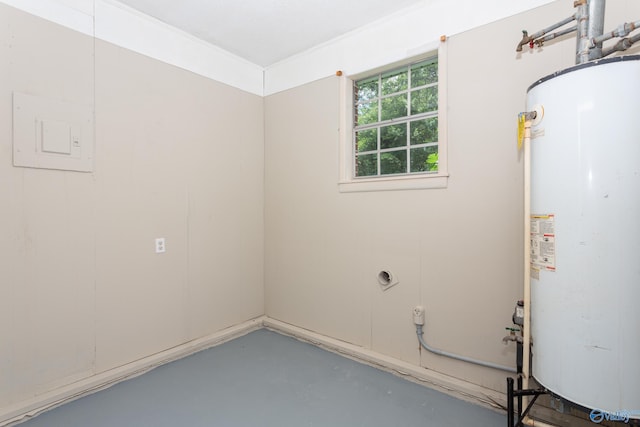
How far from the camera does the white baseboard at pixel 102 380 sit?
1.82 metres

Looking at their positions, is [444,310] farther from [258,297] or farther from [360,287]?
[258,297]

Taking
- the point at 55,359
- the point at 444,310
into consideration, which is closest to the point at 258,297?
the point at 55,359

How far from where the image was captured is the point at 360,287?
2.61m

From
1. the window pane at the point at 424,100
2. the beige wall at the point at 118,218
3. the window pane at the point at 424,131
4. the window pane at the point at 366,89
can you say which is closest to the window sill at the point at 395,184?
the window pane at the point at 424,131

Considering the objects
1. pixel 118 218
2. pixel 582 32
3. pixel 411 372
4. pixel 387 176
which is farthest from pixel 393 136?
pixel 118 218

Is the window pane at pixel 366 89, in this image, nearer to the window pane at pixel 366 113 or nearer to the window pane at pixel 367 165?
the window pane at pixel 366 113

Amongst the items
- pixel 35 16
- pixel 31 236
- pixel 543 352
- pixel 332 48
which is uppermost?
pixel 332 48

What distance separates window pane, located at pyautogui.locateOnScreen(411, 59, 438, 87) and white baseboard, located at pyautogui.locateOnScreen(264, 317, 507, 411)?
2066mm

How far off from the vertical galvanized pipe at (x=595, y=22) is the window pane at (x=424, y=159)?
3.24 feet

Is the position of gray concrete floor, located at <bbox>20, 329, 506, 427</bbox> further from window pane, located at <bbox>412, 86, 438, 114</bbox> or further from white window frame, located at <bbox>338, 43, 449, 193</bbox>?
window pane, located at <bbox>412, 86, 438, 114</bbox>

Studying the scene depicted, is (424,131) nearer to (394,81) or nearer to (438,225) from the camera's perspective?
(394,81)

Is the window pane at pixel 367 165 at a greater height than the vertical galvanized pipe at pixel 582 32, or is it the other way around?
the vertical galvanized pipe at pixel 582 32

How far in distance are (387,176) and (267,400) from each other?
5.75 ft

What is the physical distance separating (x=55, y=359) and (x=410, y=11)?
3270mm
